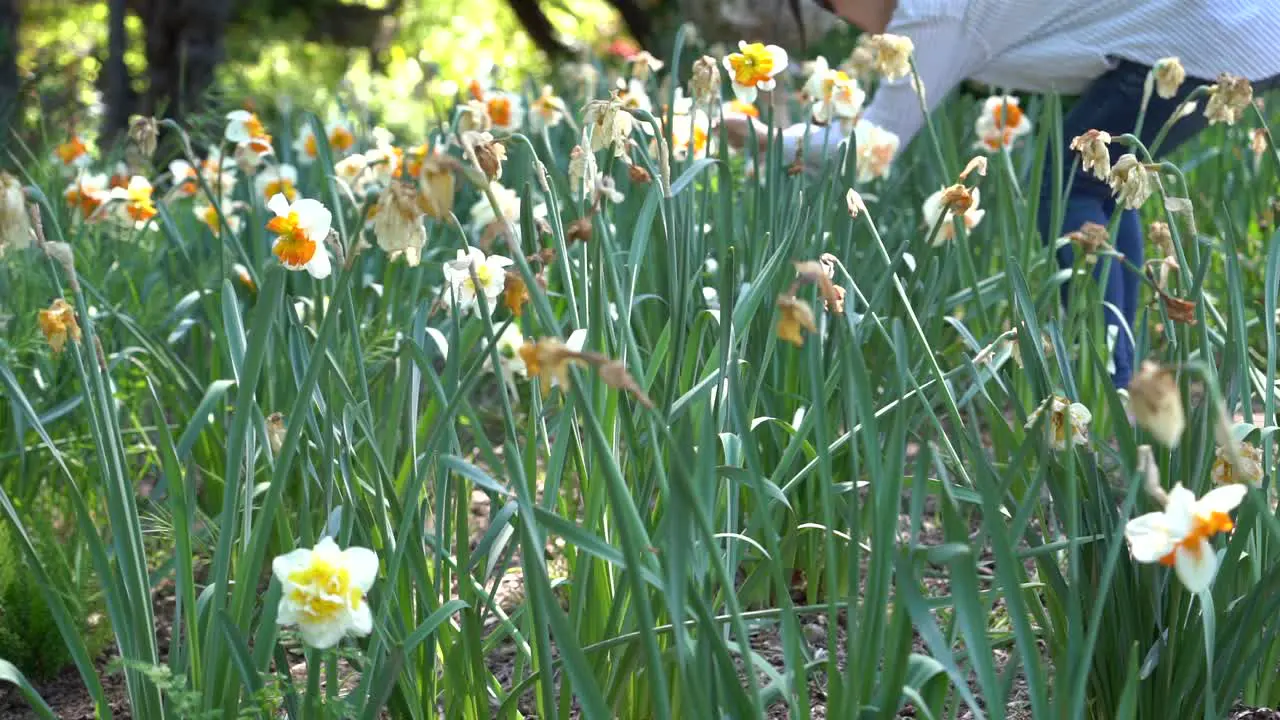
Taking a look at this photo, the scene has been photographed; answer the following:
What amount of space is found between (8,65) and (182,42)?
1017 mm

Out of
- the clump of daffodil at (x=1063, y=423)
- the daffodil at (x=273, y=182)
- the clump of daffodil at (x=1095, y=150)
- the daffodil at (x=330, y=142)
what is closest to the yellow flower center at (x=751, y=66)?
the clump of daffodil at (x=1095, y=150)

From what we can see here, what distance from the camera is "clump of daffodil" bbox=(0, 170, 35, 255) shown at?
1120mm

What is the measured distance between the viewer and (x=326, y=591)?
3.61ft

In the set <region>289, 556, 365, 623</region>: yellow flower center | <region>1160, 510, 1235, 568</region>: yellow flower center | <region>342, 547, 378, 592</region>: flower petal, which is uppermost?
<region>1160, 510, 1235, 568</region>: yellow flower center

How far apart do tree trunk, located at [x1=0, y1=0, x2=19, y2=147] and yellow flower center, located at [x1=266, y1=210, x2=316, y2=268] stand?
Answer: 2436 millimetres

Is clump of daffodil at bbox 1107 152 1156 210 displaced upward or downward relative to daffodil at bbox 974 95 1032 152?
upward

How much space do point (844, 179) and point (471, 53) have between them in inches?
438

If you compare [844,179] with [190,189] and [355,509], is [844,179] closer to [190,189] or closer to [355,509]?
[355,509]

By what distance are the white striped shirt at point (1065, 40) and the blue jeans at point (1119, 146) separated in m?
0.04

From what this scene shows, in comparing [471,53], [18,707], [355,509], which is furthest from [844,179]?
[471,53]

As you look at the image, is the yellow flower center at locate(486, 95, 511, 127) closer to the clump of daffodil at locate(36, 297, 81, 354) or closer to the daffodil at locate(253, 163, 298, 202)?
the daffodil at locate(253, 163, 298, 202)

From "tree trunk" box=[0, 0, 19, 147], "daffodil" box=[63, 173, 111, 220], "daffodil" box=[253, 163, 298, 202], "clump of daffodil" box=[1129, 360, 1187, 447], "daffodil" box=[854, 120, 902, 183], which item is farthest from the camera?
"tree trunk" box=[0, 0, 19, 147]

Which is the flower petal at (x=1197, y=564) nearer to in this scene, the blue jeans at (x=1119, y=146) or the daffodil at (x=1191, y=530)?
the daffodil at (x=1191, y=530)

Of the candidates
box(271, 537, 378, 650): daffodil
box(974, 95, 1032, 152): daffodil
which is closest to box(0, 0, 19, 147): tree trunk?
box(974, 95, 1032, 152): daffodil
